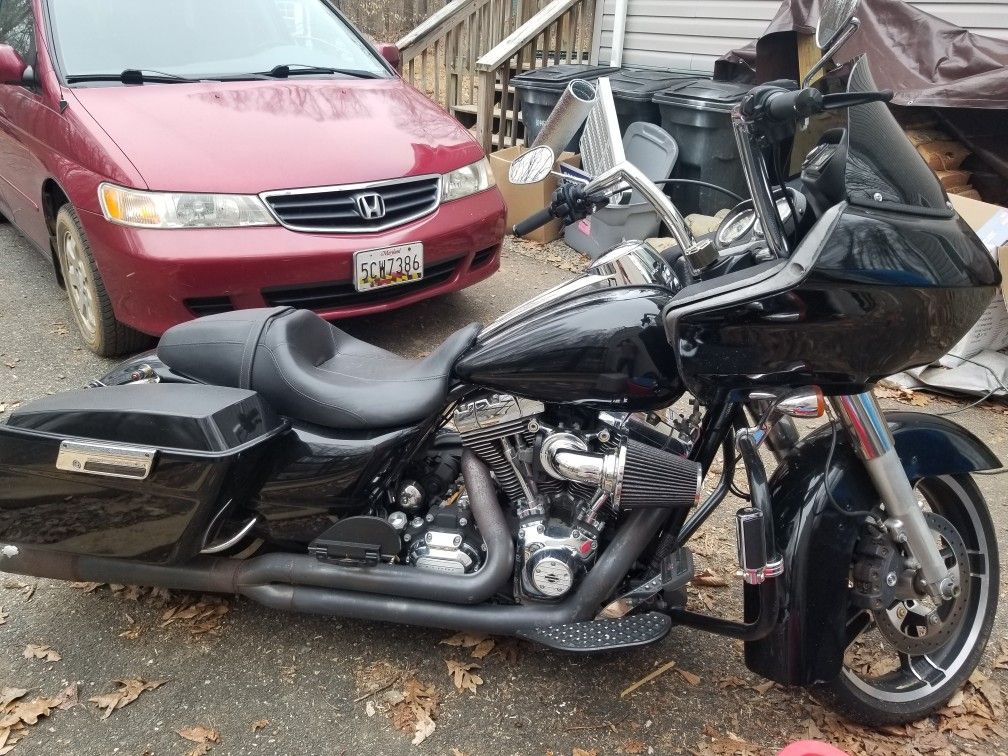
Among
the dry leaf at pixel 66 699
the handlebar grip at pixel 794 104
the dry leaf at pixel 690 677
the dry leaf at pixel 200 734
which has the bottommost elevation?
the dry leaf at pixel 66 699

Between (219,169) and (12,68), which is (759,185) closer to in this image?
(219,169)

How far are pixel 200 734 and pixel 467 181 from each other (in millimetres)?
2827

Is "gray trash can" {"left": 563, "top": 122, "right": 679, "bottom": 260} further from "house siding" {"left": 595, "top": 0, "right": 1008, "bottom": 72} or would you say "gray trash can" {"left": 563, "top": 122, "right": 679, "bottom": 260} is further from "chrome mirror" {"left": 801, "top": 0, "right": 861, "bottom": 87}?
"chrome mirror" {"left": 801, "top": 0, "right": 861, "bottom": 87}

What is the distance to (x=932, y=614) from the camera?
6.48 feet

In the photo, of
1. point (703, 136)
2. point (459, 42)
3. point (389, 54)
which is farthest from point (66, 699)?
point (459, 42)

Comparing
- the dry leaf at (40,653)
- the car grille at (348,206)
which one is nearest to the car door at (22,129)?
the car grille at (348,206)

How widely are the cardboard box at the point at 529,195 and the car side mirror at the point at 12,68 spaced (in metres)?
2.95

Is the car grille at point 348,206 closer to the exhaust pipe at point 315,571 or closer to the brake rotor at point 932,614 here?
the exhaust pipe at point 315,571

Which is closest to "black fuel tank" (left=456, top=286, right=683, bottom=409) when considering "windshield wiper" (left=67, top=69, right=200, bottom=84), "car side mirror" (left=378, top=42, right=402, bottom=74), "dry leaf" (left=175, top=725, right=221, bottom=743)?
"dry leaf" (left=175, top=725, right=221, bottom=743)

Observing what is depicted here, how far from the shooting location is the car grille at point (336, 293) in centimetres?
338

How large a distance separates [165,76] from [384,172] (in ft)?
4.10

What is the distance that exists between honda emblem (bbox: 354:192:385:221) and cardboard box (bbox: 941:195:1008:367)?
2.83 meters

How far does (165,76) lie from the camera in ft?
12.4

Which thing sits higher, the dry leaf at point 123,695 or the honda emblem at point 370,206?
the honda emblem at point 370,206
